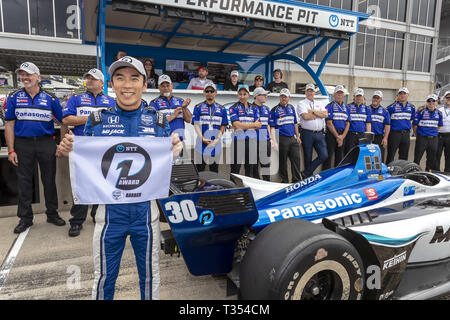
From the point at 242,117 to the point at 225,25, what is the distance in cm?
396

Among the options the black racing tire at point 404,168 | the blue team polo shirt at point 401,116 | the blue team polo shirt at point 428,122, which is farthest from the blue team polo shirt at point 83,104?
the blue team polo shirt at point 428,122

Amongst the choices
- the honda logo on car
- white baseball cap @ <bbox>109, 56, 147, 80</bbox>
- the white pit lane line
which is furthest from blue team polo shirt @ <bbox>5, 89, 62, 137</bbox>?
the honda logo on car

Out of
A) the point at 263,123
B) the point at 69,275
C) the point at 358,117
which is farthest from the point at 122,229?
the point at 358,117

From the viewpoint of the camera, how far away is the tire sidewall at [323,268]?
1.84 m

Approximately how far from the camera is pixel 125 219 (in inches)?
81.3

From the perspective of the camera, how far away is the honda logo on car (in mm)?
2607

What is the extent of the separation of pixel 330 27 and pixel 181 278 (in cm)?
850

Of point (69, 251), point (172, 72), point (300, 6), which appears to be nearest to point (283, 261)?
point (69, 251)

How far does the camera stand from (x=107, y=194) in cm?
204

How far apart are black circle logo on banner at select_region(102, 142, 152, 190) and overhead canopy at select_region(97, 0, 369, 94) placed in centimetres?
543

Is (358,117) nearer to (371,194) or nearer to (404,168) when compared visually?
(404,168)

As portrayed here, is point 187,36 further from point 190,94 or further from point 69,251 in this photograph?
point 69,251

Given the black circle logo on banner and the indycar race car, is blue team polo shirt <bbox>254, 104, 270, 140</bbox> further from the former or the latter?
the black circle logo on banner

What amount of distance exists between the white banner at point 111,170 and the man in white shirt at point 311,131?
453cm
